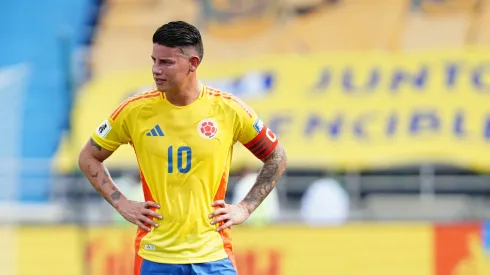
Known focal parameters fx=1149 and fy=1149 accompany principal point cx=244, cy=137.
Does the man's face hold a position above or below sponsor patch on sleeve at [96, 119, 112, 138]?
above

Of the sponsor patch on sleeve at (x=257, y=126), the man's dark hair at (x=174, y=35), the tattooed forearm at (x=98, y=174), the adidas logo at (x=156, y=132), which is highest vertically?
the man's dark hair at (x=174, y=35)

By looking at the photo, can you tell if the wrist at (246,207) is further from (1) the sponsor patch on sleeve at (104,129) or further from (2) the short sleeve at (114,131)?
(1) the sponsor patch on sleeve at (104,129)

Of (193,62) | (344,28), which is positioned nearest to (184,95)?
(193,62)

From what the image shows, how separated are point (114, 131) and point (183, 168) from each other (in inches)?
17.7

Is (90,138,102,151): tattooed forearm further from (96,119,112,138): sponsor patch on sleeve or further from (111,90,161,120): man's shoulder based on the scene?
(111,90,161,120): man's shoulder

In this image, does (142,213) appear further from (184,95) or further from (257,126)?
(257,126)

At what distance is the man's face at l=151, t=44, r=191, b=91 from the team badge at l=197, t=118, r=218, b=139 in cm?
27

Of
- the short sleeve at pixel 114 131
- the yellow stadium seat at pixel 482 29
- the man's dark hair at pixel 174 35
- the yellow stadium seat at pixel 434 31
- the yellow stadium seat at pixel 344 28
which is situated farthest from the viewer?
the yellow stadium seat at pixel 344 28

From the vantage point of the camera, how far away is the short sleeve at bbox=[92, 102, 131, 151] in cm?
607

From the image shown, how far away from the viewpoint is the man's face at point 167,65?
19.1ft

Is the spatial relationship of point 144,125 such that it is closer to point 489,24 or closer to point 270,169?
point 270,169

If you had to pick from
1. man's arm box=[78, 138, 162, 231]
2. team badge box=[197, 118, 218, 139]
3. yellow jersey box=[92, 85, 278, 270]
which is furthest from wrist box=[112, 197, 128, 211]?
team badge box=[197, 118, 218, 139]

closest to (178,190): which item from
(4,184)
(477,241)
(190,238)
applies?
(190,238)

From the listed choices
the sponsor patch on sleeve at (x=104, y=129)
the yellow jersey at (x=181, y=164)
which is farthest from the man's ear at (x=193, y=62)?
the sponsor patch on sleeve at (x=104, y=129)
